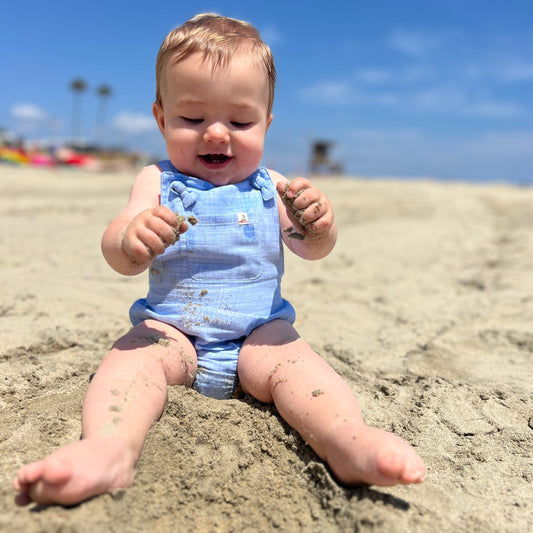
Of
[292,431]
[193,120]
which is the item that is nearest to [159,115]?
[193,120]

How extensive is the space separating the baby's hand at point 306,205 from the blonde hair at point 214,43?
1.66ft

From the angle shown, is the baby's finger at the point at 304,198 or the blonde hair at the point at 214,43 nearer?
the baby's finger at the point at 304,198

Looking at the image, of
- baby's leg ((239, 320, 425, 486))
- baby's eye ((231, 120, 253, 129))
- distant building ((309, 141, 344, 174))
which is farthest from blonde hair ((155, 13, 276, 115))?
distant building ((309, 141, 344, 174))

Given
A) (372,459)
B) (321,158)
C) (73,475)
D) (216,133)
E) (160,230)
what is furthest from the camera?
(321,158)

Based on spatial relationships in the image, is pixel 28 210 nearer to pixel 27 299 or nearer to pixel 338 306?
pixel 27 299

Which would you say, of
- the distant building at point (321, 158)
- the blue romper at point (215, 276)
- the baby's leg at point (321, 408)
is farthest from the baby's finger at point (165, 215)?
the distant building at point (321, 158)

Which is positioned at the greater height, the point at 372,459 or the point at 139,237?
the point at 139,237

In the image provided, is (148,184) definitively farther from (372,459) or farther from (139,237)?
(372,459)

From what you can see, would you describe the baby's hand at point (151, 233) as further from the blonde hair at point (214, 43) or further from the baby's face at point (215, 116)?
the blonde hair at point (214, 43)

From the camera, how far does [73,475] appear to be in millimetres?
1241

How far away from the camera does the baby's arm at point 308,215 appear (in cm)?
177

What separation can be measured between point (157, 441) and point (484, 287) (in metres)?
3.52

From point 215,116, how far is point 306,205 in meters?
0.49

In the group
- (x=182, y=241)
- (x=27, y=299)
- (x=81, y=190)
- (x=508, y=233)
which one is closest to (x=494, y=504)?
(x=182, y=241)
